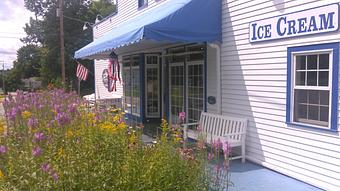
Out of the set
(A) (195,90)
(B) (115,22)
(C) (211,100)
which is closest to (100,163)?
(C) (211,100)

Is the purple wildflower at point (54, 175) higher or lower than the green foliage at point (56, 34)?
lower

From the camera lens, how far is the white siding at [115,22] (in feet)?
45.9

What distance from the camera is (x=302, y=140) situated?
19.6 feet

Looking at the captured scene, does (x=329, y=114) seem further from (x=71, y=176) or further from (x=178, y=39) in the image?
(x=71, y=176)

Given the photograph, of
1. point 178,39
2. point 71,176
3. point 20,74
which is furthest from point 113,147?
point 20,74

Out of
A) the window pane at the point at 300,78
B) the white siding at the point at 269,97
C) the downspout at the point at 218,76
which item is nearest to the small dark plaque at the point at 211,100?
the downspout at the point at 218,76

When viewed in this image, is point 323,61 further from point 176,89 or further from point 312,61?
point 176,89

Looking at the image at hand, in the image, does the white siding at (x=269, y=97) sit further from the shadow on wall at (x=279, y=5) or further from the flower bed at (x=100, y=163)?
the flower bed at (x=100, y=163)

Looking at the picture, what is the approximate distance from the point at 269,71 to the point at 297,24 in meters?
1.04

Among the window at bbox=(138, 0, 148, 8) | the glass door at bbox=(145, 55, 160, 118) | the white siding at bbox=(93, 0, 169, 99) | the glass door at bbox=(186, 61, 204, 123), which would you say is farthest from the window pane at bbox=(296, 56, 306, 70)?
the window at bbox=(138, 0, 148, 8)

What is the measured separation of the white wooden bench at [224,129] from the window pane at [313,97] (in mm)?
1595

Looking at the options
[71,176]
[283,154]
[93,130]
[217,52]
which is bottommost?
[283,154]

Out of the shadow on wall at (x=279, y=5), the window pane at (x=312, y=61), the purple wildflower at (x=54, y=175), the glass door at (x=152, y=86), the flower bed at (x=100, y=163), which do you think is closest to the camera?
the purple wildflower at (x=54, y=175)

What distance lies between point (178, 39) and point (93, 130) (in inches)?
159
